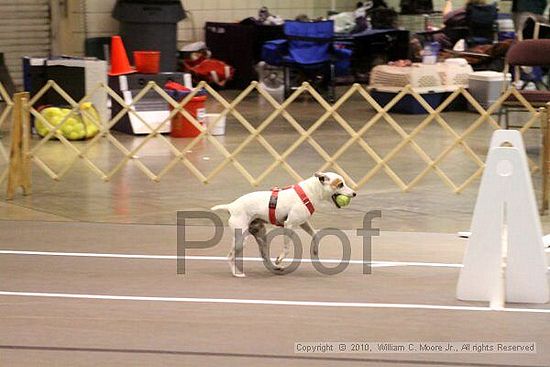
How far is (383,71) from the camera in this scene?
1552 centimetres

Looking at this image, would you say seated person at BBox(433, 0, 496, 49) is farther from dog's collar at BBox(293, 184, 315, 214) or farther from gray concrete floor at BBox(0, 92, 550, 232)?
dog's collar at BBox(293, 184, 315, 214)

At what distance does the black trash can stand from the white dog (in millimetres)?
10708

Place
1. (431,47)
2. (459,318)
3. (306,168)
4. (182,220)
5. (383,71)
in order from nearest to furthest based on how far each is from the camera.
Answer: (459,318) → (182,220) → (306,168) → (383,71) → (431,47)

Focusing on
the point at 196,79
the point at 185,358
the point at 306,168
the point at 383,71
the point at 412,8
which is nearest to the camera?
the point at 185,358

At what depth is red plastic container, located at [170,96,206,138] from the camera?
13016 millimetres

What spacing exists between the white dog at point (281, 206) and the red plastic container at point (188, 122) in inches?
242

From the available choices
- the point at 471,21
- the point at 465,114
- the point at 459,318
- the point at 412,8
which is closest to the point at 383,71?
the point at 465,114

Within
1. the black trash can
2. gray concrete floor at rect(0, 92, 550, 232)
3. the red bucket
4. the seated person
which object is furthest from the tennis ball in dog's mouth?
the seated person

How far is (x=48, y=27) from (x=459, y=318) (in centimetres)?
1353

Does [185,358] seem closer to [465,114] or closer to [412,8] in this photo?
[465,114]

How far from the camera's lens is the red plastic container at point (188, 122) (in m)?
13.0

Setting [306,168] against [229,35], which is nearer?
[306,168]

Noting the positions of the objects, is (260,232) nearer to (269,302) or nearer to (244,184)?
(269,302)

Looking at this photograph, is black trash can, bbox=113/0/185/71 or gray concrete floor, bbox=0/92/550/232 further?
black trash can, bbox=113/0/185/71
